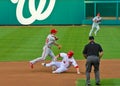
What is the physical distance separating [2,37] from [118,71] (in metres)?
16.3

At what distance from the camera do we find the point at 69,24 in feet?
155

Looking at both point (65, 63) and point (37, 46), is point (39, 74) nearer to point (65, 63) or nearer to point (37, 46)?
point (65, 63)

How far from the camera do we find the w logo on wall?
4674cm

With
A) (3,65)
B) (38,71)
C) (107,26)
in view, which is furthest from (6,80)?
(107,26)

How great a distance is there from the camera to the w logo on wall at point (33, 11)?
4674cm

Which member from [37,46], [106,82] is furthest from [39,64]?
[37,46]

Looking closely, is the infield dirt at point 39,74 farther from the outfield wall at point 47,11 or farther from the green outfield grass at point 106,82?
the outfield wall at point 47,11

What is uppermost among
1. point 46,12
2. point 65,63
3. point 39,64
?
point 46,12

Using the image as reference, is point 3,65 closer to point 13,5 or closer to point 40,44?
point 40,44

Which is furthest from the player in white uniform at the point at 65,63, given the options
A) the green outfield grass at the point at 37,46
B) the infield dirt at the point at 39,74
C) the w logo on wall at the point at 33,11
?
the w logo on wall at the point at 33,11

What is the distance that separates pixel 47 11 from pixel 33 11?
1.57m

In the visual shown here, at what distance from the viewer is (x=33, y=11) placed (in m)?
46.9

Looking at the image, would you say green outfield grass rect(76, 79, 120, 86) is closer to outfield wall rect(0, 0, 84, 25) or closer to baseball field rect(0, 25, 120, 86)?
baseball field rect(0, 25, 120, 86)

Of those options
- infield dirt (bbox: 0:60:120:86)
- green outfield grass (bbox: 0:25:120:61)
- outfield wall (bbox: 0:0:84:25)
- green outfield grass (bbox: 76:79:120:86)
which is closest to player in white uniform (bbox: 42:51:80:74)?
infield dirt (bbox: 0:60:120:86)
